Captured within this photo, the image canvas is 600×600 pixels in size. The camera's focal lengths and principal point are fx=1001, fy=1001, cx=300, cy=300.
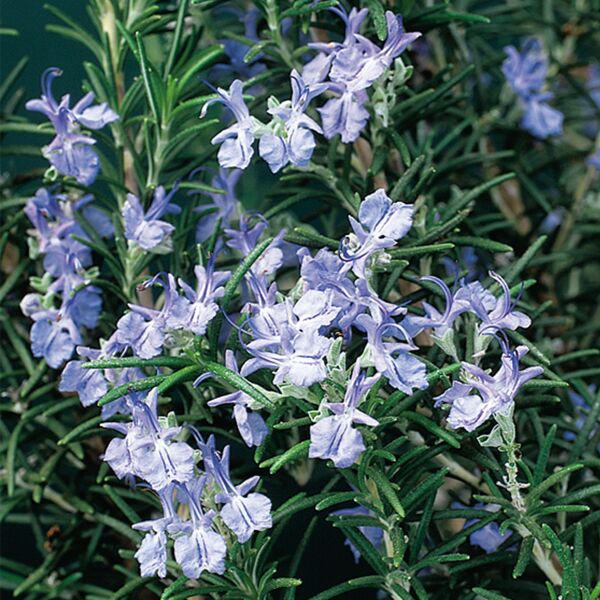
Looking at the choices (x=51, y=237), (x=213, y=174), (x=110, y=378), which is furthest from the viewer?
(x=213, y=174)

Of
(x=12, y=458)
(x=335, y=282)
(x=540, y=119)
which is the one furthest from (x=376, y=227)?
(x=540, y=119)

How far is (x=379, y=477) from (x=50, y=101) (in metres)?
0.45

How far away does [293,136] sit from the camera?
769 mm

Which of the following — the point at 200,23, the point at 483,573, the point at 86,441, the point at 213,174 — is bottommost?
the point at 483,573

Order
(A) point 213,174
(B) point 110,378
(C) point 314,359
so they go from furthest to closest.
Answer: (A) point 213,174
(B) point 110,378
(C) point 314,359

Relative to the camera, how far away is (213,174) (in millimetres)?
1059

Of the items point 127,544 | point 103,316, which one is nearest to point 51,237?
point 103,316

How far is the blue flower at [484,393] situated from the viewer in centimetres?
70

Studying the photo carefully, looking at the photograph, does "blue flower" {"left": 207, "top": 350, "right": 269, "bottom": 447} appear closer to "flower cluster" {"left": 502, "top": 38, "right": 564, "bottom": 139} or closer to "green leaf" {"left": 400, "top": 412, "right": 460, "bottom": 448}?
"green leaf" {"left": 400, "top": 412, "right": 460, "bottom": 448}

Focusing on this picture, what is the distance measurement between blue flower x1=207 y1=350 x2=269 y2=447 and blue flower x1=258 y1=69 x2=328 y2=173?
156 millimetres

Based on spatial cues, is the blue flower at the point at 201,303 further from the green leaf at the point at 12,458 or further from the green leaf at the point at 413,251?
the green leaf at the point at 12,458

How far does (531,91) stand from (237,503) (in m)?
0.71

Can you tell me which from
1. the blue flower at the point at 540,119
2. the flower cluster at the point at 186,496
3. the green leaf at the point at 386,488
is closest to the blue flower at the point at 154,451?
the flower cluster at the point at 186,496

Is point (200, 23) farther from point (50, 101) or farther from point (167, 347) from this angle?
point (167, 347)
